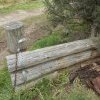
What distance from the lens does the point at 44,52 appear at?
5.64 meters

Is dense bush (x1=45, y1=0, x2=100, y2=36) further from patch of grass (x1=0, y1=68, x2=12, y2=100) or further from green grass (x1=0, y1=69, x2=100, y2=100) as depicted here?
patch of grass (x1=0, y1=68, x2=12, y2=100)

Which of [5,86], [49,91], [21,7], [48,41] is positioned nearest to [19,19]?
[21,7]

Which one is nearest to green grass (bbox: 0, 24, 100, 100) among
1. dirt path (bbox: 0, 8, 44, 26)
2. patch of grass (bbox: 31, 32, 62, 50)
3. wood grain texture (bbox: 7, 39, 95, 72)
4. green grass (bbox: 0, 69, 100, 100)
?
green grass (bbox: 0, 69, 100, 100)

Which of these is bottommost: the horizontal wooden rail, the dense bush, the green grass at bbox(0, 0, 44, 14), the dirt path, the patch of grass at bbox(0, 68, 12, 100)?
the green grass at bbox(0, 0, 44, 14)

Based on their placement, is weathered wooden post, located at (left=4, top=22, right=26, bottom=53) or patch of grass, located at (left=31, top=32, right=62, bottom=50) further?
patch of grass, located at (left=31, top=32, right=62, bottom=50)

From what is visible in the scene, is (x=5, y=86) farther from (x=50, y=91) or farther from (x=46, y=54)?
(x=46, y=54)

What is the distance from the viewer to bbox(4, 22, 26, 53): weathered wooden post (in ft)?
21.3

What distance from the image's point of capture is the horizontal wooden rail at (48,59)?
5.41m

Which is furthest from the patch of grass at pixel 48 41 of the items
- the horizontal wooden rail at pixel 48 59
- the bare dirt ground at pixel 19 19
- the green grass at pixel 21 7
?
the green grass at pixel 21 7

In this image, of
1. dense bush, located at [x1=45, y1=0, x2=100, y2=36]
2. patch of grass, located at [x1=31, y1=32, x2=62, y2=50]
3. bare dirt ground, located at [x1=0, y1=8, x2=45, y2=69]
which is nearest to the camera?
dense bush, located at [x1=45, y1=0, x2=100, y2=36]

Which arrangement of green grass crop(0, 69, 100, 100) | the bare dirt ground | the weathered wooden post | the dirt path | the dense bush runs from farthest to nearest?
→ 1. the dirt path
2. the bare dirt ground
3. the weathered wooden post
4. the dense bush
5. green grass crop(0, 69, 100, 100)

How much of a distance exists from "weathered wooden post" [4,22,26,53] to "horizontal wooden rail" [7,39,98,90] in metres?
0.98

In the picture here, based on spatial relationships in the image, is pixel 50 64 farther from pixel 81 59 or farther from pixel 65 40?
pixel 65 40

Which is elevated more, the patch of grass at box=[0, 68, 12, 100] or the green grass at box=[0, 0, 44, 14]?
the patch of grass at box=[0, 68, 12, 100]
